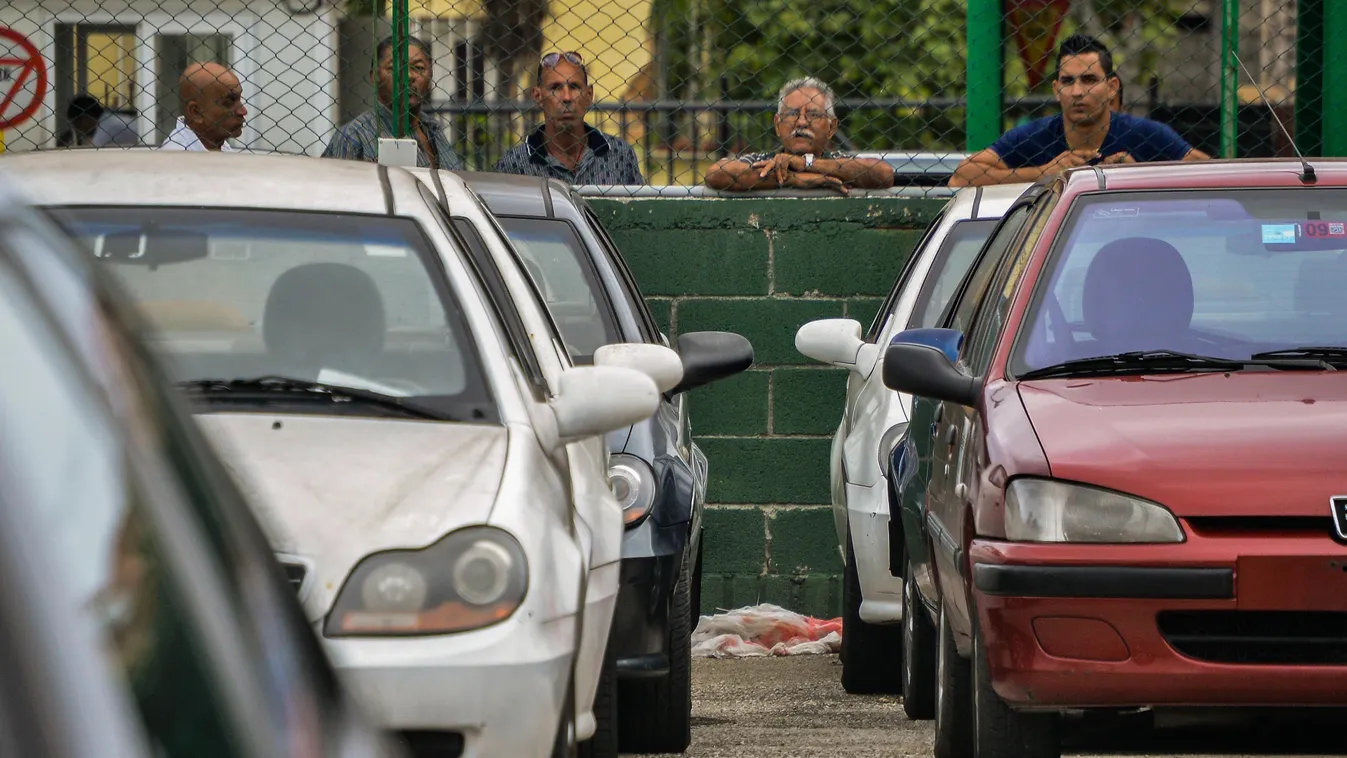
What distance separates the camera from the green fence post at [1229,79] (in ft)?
32.5

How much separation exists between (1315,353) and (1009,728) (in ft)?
4.03

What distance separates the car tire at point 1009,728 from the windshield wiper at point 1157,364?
0.73 m

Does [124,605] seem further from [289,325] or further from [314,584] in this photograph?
[289,325]

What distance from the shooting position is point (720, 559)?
33.1 feet

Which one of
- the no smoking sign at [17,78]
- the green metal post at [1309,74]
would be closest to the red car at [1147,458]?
the green metal post at [1309,74]

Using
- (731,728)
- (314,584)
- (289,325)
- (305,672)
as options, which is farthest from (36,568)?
(731,728)

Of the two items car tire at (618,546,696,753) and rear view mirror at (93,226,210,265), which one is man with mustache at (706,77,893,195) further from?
rear view mirror at (93,226,210,265)

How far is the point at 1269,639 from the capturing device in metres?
4.82

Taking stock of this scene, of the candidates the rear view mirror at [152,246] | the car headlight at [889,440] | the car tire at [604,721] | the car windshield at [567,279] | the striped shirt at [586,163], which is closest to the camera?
the rear view mirror at [152,246]

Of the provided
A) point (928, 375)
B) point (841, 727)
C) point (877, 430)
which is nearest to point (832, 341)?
point (877, 430)

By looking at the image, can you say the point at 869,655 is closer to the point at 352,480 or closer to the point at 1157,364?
the point at 1157,364

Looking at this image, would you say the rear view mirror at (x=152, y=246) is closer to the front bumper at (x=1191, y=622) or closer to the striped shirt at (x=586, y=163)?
the front bumper at (x=1191, y=622)

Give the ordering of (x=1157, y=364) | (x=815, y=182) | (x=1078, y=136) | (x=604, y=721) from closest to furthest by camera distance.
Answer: (x=604, y=721)
(x=1157, y=364)
(x=1078, y=136)
(x=815, y=182)

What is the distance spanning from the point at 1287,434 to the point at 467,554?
6.57ft
